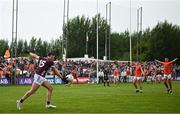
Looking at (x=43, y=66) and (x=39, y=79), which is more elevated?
(x=43, y=66)

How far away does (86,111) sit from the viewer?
18.3 meters

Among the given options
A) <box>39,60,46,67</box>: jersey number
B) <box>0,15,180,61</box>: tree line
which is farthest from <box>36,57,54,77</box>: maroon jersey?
<box>0,15,180,61</box>: tree line

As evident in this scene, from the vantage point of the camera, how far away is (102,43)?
106875mm

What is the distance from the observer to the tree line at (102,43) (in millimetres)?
97375

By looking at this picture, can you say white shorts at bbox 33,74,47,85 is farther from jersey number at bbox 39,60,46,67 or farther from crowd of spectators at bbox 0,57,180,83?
crowd of spectators at bbox 0,57,180,83

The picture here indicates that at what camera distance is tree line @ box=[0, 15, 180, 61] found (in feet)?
319

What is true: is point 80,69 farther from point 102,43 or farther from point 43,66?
point 102,43

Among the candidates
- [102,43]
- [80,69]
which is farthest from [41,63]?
[102,43]

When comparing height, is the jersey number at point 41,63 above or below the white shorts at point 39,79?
above

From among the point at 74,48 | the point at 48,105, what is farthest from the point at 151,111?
the point at 74,48

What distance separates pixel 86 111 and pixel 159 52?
80.7 meters

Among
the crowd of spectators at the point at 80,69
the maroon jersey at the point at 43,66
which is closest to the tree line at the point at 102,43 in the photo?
the crowd of spectators at the point at 80,69

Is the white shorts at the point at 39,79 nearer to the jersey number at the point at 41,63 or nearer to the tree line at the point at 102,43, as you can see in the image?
the jersey number at the point at 41,63

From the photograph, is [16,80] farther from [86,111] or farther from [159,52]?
[159,52]
